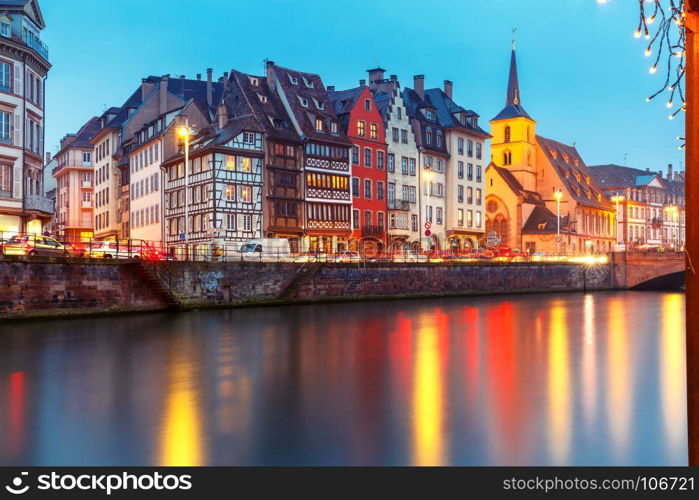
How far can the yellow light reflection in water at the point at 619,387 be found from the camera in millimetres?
13703

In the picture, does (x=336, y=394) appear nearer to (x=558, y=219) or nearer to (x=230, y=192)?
(x=230, y=192)

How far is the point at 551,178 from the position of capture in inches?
4035

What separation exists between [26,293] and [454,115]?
58511mm

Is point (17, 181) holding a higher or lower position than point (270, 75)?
lower

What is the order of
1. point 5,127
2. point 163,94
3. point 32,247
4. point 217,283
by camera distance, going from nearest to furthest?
point 32,247
point 217,283
point 5,127
point 163,94

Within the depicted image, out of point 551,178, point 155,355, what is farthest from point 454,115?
point 155,355

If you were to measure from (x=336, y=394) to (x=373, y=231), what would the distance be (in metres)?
51.4

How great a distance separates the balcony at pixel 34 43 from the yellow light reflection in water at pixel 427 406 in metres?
32.3

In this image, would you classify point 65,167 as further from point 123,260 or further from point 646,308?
point 646,308

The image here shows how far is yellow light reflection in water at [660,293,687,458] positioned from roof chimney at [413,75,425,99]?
47479 mm

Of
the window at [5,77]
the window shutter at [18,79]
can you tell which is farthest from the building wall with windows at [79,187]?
the window at [5,77]

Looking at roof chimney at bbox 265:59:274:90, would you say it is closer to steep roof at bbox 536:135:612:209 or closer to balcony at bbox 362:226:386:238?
balcony at bbox 362:226:386:238

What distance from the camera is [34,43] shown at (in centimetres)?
4703
